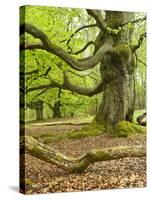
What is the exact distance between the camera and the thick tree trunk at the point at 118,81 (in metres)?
9.13

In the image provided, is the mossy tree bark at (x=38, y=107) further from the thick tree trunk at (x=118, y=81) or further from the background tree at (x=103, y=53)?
the thick tree trunk at (x=118, y=81)

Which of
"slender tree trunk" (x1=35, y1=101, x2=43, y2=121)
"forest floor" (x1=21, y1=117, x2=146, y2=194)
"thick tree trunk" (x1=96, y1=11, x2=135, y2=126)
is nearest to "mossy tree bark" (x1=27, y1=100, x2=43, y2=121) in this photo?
"slender tree trunk" (x1=35, y1=101, x2=43, y2=121)

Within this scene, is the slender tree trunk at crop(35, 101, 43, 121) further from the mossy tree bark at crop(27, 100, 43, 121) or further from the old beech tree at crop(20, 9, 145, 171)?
the old beech tree at crop(20, 9, 145, 171)

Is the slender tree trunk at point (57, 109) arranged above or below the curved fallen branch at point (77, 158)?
above

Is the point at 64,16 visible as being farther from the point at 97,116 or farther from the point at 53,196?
the point at 53,196

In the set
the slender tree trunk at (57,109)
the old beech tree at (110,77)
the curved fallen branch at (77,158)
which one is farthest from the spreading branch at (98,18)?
the curved fallen branch at (77,158)

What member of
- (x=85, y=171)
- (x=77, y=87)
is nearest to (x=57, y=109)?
(x=77, y=87)

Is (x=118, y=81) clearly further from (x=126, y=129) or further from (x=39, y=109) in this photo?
(x=39, y=109)

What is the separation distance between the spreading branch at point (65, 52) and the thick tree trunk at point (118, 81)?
93 millimetres

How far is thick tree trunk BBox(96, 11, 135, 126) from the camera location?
9.13 meters

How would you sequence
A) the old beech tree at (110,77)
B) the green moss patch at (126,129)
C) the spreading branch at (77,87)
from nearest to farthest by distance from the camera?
1. the spreading branch at (77,87)
2. the old beech tree at (110,77)
3. the green moss patch at (126,129)

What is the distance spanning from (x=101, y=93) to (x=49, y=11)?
1.23 metres

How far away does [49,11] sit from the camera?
8.70m

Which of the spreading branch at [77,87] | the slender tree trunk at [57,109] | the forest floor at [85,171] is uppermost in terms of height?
the spreading branch at [77,87]
